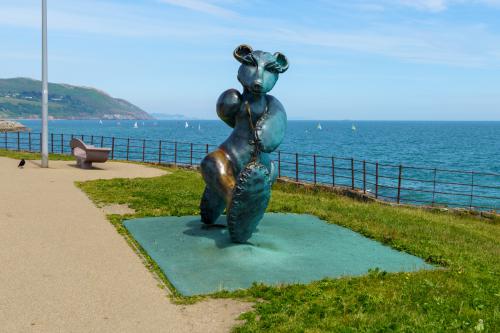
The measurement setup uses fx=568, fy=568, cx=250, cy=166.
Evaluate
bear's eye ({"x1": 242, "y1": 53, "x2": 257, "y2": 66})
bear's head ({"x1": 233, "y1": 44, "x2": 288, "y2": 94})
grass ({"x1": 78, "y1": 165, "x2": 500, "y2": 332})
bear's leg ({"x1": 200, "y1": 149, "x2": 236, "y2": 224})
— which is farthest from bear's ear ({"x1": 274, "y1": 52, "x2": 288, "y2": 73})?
grass ({"x1": 78, "y1": 165, "x2": 500, "y2": 332})

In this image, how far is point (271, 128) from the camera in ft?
25.7

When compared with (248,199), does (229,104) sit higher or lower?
higher

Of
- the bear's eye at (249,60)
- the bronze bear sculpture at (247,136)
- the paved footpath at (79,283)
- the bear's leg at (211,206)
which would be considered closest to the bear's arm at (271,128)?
the bronze bear sculpture at (247,136)

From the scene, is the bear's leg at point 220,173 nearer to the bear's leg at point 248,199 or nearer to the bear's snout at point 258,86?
A: the bear's leg at point 248,199

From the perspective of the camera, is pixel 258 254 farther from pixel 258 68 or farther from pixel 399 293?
pixel 258 68

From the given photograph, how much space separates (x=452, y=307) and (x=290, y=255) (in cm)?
260

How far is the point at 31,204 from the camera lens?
1148cm

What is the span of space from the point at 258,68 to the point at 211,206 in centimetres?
244

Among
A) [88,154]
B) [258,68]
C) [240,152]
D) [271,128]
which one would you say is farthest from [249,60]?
[88,154]

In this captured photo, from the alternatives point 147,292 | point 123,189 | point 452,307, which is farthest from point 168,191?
point 452,307

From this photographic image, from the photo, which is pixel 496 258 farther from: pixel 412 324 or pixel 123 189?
pixel 123 189

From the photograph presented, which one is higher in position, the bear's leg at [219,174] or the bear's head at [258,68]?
the bear's head at [258,68]

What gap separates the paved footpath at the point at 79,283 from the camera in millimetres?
5324

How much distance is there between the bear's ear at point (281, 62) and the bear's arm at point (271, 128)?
20.8 inches
